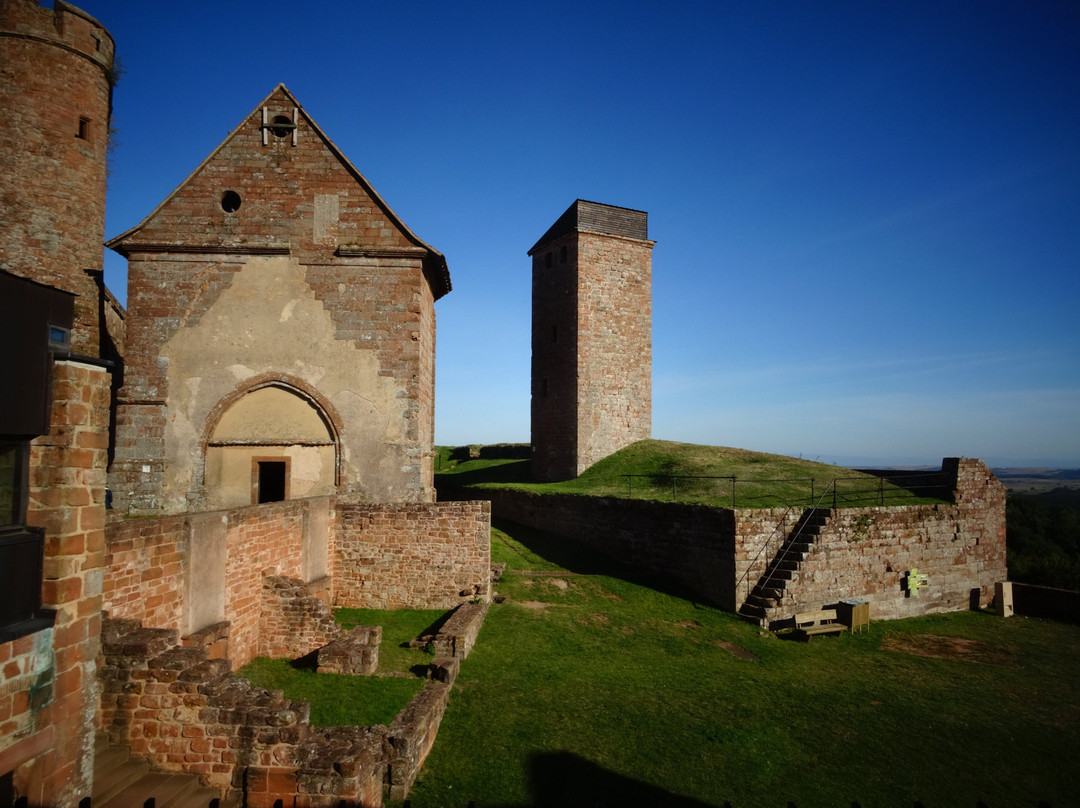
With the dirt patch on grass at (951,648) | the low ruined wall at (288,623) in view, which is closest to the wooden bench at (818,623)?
the dirt patch on grass at (951,648)

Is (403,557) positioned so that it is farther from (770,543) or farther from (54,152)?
(54,152)

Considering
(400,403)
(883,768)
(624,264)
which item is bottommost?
(883,768)

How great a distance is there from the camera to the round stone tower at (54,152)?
1662 centimetres

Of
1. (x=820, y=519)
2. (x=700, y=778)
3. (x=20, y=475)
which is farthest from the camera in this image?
(x=820, y=519)

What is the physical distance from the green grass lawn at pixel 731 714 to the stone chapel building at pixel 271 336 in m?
5.41

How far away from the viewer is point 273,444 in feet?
48.6

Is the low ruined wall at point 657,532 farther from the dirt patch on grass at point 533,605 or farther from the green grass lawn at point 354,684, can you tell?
the green grass lawn at point 354,684

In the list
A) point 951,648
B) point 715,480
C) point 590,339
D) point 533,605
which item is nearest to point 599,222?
point 590,339

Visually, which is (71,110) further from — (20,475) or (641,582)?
(641,582)

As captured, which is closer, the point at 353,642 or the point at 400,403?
the point at 353,642

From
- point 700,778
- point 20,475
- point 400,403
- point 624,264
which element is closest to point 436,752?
point 700,778

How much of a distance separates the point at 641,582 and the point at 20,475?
47.7ft

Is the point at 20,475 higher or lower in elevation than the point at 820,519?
higher

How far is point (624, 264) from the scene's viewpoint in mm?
27547
